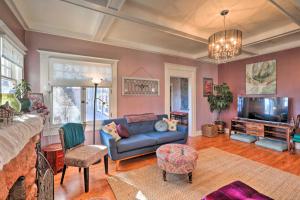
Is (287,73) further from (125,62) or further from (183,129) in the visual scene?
(125,62)

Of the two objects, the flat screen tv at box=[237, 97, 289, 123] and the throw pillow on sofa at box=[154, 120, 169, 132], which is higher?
the flat screen tv at box=[237, 97, 289, 123]

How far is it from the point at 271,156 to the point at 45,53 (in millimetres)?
5444

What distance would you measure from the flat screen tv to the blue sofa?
7.78 feet

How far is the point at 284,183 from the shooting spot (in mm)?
2389

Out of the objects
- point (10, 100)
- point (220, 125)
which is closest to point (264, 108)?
point (220, 125)

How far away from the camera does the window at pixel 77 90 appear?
3215mm

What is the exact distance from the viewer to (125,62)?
13.1 feet

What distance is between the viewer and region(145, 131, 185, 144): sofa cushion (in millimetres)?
3457

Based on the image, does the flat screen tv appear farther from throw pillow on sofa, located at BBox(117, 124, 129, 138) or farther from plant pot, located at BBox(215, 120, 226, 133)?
throw pillow on sofa, located at BBox(117, 124, 129, 138)

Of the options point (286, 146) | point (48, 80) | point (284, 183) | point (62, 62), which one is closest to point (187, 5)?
point (62, 62)

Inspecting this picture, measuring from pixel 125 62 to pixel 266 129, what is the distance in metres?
4.36

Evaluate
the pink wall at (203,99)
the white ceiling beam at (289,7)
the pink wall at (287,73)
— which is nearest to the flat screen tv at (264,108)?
the pink wall at (287,73)

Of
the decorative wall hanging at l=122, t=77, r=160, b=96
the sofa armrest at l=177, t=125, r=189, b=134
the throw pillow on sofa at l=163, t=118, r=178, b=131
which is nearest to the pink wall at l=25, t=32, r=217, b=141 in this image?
the decorative wall hanging at l=122, t=77, r=160, b=96

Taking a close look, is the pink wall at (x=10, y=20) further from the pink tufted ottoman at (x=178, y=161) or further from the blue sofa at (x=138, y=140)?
the pink tufted ottoman at (x=178, y=161)
